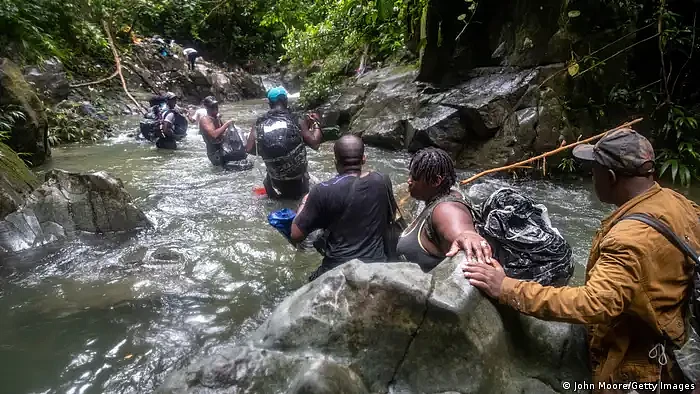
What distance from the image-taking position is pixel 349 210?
3.54 meters

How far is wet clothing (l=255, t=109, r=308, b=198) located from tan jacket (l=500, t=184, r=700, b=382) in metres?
4.33

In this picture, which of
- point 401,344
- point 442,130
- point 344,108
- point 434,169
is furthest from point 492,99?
point 401,344

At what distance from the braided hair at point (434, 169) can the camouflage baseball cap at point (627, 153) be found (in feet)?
3.34

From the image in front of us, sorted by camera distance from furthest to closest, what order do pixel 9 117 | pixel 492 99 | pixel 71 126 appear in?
pixel 71 126, pixel 492 99, pixel 9 117

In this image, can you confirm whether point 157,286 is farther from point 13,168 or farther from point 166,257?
point 13,168

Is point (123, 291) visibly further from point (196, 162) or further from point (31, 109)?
point (31, 109)

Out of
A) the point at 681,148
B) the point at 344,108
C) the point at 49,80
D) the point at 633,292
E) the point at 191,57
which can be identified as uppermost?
the point at 191,57

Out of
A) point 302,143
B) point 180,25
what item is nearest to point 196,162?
point 302,143

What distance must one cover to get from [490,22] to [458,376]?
9063mm

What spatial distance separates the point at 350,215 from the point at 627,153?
6.31 feet

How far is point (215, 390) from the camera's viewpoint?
6.70 ft

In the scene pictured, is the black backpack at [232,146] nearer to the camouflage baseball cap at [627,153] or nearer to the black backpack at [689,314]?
the camouflage baseball cap at [627,153]

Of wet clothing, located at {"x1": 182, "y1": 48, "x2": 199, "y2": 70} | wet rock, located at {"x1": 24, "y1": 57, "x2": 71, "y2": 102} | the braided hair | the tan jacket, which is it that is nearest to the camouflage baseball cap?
the tan jacket

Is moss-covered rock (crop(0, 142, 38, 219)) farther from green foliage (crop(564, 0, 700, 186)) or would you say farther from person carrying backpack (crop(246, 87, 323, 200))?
green foliage (crop(564, 0, 700, 186))
